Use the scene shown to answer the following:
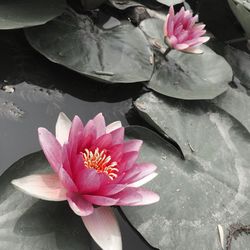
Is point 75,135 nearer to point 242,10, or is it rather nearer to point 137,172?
point 137,172

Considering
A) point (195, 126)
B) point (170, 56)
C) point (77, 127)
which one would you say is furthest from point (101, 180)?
point (170, 56)

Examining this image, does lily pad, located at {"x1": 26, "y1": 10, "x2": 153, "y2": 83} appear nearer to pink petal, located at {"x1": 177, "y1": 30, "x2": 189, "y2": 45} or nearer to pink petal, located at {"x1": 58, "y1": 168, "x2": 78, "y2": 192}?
pink petal, located at {"x1": 177, "y1": 30, "x2": 189, "y2": 45}

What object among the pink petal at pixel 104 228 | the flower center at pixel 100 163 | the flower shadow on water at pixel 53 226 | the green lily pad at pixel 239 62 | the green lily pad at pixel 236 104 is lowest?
the flower shadow on water at pixel 53 226

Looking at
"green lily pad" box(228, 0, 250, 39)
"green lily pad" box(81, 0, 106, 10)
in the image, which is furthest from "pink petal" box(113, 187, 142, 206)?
"green lily pad" box(228, 0, 250, 39)

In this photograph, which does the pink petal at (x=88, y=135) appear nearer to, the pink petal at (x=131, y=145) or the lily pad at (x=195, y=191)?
the pink petal at (x=131, y=145)

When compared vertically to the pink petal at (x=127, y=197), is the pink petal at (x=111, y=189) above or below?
above

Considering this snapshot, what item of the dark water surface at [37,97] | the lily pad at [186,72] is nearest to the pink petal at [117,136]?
the dark water surface at [37,97]

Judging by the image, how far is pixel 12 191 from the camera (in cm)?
103

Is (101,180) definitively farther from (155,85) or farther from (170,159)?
(155,85)

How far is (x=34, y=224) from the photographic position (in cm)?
98

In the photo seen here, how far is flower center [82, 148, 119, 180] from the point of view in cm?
100

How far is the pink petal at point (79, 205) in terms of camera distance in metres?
0.94

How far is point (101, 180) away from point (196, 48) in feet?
2.26

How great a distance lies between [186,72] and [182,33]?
135 mm
